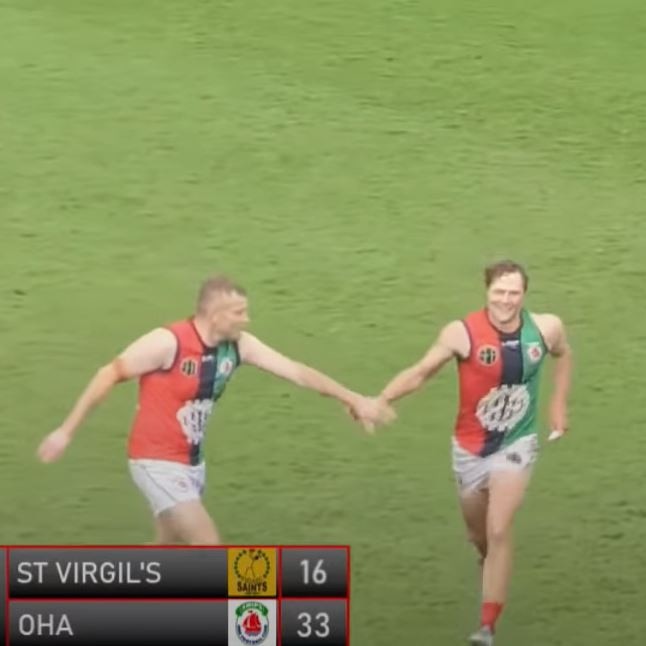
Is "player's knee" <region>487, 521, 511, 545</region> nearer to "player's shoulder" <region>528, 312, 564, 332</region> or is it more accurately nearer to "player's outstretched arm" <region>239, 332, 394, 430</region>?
"player's outstretched arm" <region>239, 332, 394, 430</region>

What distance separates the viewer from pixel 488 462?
4504 mm

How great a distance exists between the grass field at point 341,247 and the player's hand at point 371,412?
0.11 feet

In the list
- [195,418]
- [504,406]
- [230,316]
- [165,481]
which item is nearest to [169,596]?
[165,481]

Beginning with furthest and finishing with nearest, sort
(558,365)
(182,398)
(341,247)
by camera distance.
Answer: (341,247) < (558,365) < (182,398)

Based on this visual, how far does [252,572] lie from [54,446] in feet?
1.65

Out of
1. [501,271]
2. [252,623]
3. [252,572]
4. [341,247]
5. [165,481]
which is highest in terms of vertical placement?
[341,247]

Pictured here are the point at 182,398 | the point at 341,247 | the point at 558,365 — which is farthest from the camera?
the point at 341,247

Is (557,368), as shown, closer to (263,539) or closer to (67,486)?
(263,539)

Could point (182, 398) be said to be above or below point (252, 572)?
above

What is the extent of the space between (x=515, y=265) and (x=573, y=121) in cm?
53

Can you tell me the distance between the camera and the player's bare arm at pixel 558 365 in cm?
451

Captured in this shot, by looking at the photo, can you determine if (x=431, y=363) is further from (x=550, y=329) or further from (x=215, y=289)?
(x=215, y=289)

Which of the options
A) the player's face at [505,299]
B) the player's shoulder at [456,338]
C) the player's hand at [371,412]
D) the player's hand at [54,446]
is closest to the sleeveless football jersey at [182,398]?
the player's hand at [54,446]

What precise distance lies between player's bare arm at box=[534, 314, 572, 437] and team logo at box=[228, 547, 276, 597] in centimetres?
68
